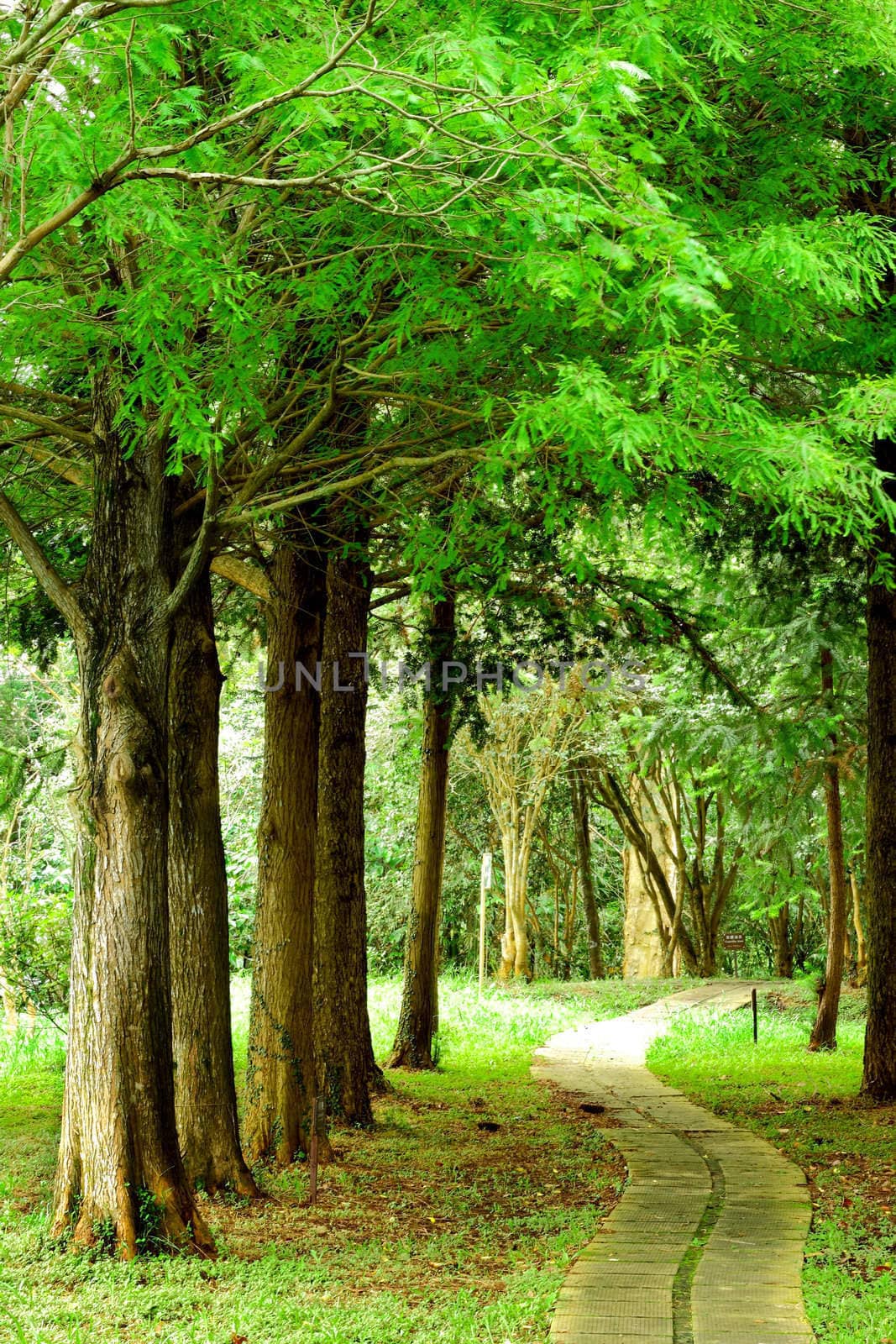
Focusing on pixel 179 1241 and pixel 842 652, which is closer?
pixel 179 1241

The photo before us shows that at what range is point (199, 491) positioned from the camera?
7410mm

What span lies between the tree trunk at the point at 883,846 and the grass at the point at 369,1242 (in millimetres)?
2589

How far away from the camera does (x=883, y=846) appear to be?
10805 mm

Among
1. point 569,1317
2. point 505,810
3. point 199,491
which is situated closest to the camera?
point 569,1317

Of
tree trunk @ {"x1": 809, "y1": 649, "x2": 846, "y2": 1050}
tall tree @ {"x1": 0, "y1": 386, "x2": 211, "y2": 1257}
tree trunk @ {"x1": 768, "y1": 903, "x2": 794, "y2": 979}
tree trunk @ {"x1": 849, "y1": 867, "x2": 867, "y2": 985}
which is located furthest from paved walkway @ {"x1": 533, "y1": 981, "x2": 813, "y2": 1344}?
tree trunk @ {"x1": 768, "y1": 903, "x2": 794, "y2": 979}

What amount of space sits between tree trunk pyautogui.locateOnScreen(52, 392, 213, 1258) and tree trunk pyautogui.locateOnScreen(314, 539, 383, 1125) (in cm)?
340

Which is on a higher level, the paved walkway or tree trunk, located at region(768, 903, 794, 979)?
the paved walkway

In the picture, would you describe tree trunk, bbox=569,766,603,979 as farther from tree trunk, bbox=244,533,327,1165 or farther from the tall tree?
the tall tree

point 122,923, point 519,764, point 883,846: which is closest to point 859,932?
point 519,764

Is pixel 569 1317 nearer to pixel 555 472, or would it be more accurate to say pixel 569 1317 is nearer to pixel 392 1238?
pixel 392 1238

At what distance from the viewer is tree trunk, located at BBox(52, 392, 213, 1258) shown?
6.30 m

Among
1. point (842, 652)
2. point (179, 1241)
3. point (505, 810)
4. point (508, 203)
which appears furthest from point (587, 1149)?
point (505, 810)

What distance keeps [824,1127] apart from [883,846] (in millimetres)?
2382

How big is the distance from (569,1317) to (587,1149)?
170 inches
